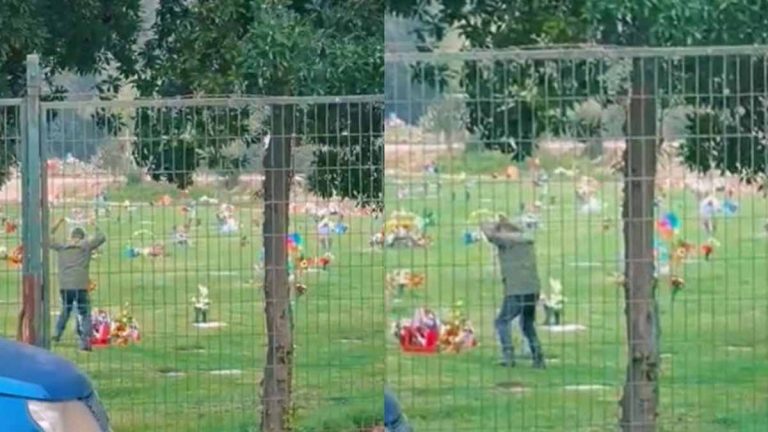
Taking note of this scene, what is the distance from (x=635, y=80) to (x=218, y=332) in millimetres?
2671

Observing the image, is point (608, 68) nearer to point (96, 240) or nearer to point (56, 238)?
point (96, 240)

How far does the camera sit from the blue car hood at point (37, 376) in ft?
17.8

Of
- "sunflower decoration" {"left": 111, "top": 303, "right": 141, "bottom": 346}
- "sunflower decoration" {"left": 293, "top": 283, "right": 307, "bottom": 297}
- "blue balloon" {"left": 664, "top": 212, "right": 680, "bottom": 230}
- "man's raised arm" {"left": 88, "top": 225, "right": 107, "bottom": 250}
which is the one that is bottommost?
"sunflower decoration" {"left": 111, "top": 303, "right": 141, "bottom": 346}

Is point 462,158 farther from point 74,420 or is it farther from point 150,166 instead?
point 74,420

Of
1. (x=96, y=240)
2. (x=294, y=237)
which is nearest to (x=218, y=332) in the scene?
(x=294, y=237)

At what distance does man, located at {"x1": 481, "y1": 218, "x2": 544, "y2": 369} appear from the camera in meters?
7.20

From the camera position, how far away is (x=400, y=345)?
24.1ft

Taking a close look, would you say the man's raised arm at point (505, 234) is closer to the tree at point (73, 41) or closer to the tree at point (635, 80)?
the tree at point (635, 80)

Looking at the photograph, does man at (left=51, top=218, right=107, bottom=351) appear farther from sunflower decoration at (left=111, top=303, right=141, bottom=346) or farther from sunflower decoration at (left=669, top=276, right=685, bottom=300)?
sunflower decoration at (left=669, top=276, right=685, bottom=300)

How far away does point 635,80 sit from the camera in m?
7.12

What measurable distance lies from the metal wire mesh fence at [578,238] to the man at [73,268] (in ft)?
5.73

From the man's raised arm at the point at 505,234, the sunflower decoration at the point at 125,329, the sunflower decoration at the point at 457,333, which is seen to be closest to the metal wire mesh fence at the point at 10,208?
the sunflower decoration at the point at 125,329

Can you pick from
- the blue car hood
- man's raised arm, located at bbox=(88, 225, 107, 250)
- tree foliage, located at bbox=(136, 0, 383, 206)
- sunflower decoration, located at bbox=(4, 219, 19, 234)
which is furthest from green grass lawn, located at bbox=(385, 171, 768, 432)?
sunflower decoration, located at bbox=(4, 219, 19, 234)

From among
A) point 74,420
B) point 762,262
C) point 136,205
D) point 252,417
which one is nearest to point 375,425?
point 252,417
